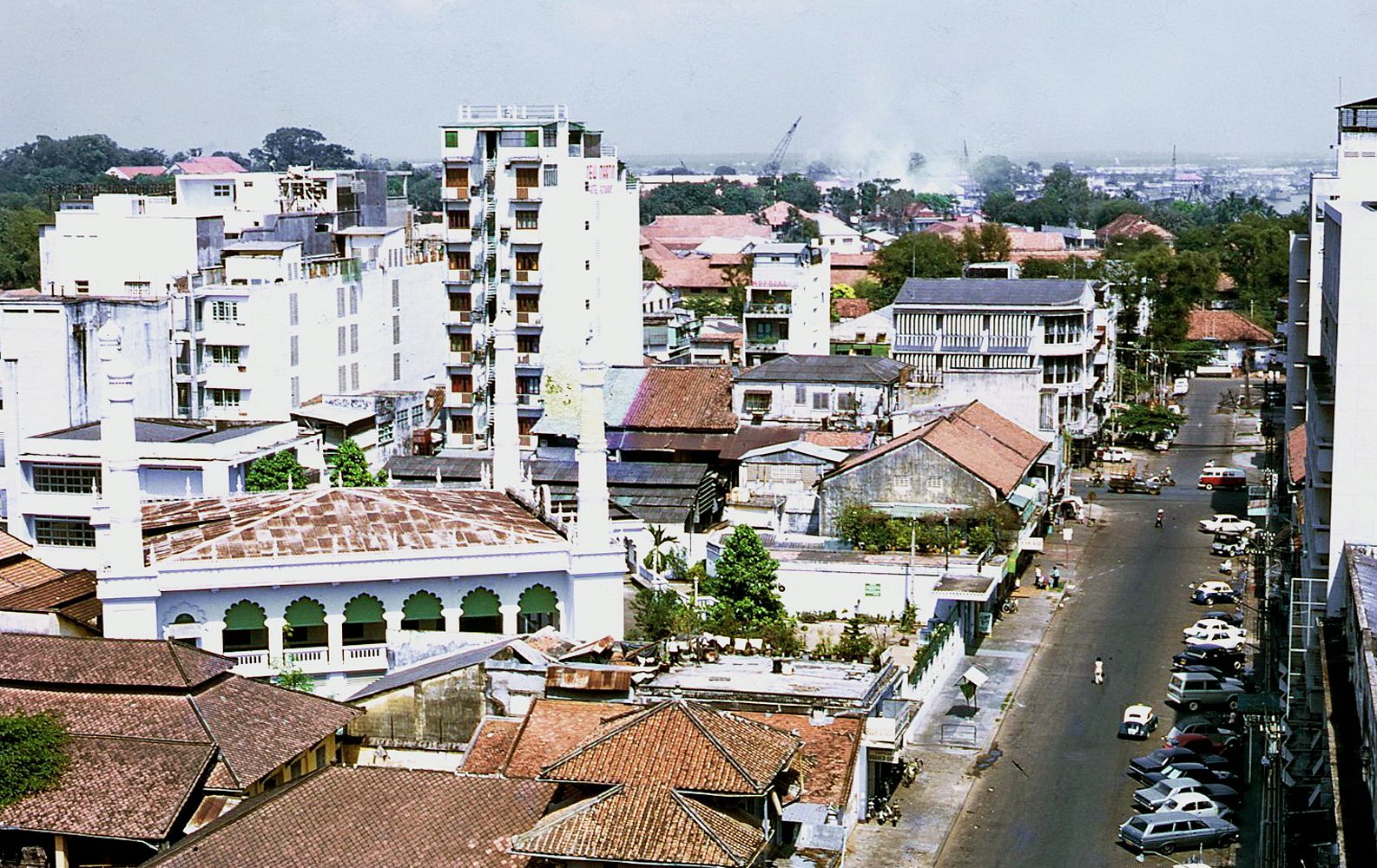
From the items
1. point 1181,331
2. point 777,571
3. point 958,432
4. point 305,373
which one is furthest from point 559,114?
point 1181,331

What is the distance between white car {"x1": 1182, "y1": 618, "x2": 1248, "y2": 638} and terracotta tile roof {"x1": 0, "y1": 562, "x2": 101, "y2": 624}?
70.9ft

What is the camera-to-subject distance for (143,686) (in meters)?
25.1

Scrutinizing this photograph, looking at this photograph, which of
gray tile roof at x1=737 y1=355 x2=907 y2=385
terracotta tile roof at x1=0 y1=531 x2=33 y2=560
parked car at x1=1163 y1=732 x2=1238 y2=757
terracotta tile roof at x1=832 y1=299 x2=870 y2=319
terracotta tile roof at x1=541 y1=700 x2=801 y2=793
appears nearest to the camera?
terracotta tile roof at x1=541 y1=700 x2=801 y2=793

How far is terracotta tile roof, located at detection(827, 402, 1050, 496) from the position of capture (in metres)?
42.9

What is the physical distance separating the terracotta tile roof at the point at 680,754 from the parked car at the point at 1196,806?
303 inches

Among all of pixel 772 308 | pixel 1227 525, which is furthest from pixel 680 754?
pixel 772 308

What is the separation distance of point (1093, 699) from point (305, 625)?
47.8 ft

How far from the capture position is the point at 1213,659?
1446 inches

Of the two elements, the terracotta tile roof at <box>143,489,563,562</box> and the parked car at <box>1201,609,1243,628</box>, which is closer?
the terracotta tile roof at <box>143,489,563,562</box>

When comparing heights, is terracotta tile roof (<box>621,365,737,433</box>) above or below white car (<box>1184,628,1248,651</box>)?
above

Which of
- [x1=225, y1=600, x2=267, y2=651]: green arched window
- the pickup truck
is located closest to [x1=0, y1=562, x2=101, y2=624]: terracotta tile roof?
[x1=225, y1=600, x2=267, y2=651]: green arched window

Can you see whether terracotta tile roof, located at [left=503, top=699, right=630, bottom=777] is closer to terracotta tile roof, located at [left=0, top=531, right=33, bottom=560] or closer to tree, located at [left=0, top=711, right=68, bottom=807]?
tree, located at [left=0, top=711, right=68, bottom=807]

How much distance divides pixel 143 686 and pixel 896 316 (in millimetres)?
34209

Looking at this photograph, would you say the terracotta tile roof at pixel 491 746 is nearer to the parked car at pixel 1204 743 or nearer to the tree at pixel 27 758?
the tree at pixel 27 758
